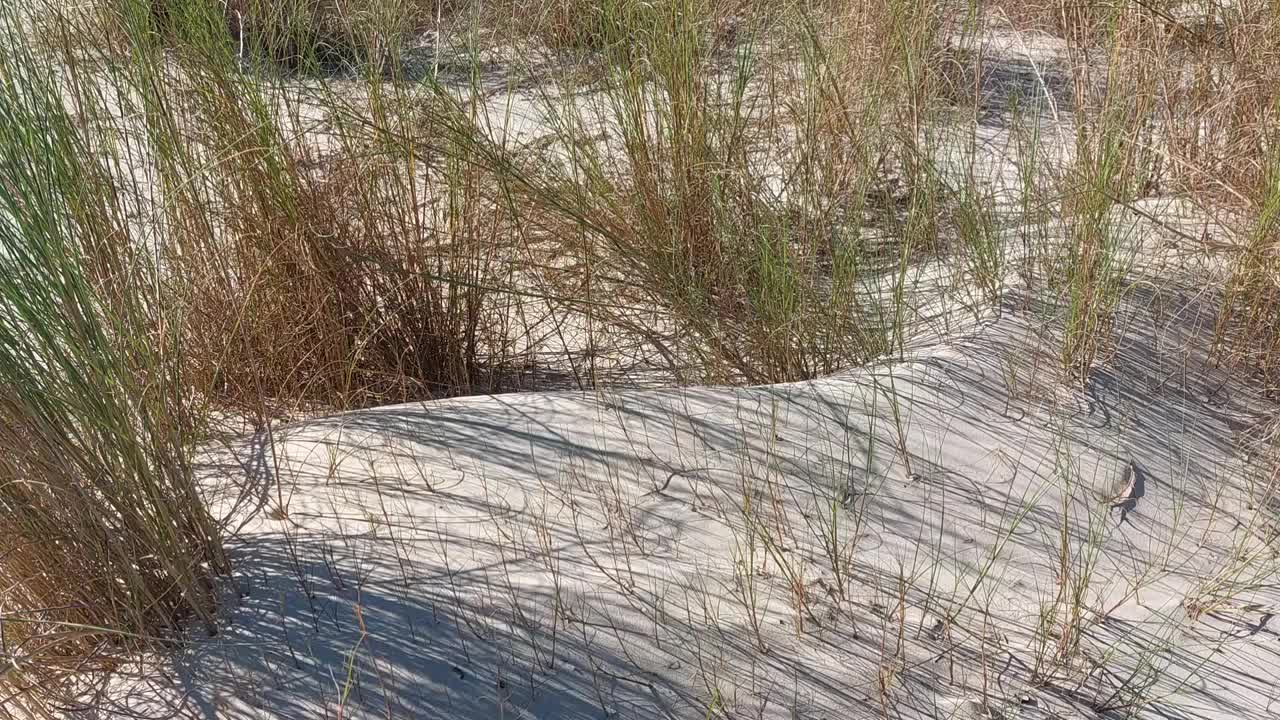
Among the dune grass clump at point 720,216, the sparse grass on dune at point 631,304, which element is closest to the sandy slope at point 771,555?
the sparse grass on dune at point 631,304

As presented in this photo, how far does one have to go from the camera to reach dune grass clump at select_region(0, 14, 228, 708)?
65.6 inches

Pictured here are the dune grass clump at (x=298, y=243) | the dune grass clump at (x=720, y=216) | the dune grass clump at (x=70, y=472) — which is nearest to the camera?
the dune grass clump at (x=70, y=472)

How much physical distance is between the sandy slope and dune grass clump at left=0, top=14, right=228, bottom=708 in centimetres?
10

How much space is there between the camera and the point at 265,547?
2.00m

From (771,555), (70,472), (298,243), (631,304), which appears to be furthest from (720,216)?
(70,472)

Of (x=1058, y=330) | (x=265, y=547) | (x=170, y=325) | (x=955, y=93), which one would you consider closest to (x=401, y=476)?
(x=265, y=547)

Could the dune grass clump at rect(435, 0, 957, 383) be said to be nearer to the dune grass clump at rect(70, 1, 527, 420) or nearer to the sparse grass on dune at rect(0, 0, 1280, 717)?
the sparse grass on dune at rect(0, 0, 1280, 717)

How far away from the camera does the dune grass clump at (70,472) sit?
5.46 feet

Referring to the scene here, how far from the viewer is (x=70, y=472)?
1682 mm

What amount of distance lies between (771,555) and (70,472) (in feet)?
3.69

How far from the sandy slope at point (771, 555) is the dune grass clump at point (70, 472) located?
0.10 m

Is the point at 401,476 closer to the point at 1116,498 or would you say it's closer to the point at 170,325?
the point at 170,325

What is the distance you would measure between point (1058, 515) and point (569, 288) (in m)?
1.39

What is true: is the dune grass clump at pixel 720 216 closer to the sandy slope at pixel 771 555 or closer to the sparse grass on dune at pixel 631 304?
the sparse grass on dune at pixel 631 304
